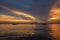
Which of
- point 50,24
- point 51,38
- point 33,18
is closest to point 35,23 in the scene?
point 33,18

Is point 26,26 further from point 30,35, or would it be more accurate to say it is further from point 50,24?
point 50,24

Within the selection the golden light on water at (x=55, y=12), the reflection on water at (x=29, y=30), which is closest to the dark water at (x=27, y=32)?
the reflection on water at (x=29, y=30)

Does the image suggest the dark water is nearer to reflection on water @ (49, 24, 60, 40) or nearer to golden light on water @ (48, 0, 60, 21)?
reflection on water @ (49, 24, 60, 40)

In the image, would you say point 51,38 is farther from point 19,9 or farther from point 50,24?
point 19,9

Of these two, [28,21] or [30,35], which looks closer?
[28,21]

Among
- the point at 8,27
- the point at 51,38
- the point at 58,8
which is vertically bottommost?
the point at 51,38

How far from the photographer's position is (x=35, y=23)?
1608 mm

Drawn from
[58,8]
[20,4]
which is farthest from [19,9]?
[58,8]

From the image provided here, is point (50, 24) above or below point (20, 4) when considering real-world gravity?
below

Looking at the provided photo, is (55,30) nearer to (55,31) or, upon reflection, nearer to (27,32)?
(55,31)

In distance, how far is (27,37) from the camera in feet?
5.56

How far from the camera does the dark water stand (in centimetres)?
167

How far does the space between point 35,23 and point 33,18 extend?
0.07 meters

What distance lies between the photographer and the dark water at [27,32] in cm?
167
